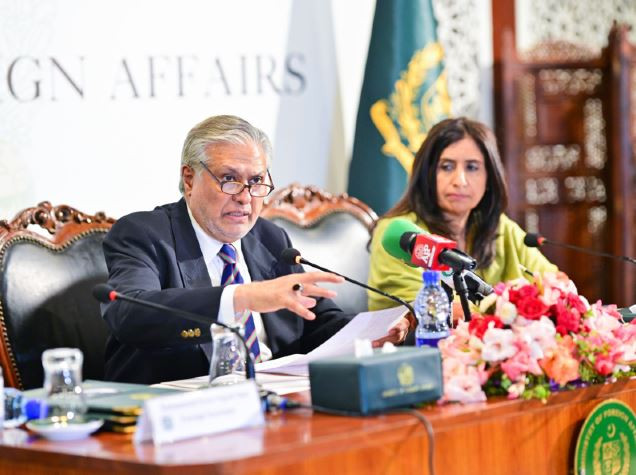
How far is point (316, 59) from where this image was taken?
5129mm

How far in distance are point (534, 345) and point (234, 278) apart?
40.9 inches

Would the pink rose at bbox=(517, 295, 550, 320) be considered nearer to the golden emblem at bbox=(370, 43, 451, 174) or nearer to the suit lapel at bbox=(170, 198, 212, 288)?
the suit lapel at bbox=(170, 198, 212, 288)

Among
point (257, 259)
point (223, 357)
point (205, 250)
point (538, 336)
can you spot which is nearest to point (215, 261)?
point (205, 250)

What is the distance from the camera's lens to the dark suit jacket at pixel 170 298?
258cm

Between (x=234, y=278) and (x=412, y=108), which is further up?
(x=412, y=108)

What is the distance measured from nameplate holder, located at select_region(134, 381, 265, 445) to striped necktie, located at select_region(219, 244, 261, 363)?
951 mm

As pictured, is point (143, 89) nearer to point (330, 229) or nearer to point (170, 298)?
point (330, 229)

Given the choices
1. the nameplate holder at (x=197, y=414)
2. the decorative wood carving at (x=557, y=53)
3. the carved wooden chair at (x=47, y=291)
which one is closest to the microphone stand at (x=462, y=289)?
the nameplate holder at (x=197, y=414)

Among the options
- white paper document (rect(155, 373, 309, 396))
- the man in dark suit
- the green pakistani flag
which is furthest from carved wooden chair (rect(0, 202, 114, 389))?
the green pakistani flag

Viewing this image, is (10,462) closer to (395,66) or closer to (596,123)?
(395,66)

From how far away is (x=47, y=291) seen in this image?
309cm

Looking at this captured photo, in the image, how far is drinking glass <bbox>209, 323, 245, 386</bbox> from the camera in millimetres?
2316

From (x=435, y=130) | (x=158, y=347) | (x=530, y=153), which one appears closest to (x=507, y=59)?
(x=530, y=153)

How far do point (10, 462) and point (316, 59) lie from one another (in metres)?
3.46
